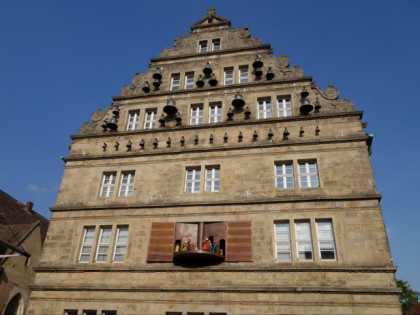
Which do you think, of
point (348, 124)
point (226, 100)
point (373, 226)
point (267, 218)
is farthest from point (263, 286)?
point (226, 100)

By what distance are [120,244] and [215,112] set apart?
8.41 m

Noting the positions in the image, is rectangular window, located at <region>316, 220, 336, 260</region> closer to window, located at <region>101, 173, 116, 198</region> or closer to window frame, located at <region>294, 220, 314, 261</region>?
window frame, located at <region>294, 220, 314, 261</region>

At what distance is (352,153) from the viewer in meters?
15.9

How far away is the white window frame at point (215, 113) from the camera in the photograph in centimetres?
1902

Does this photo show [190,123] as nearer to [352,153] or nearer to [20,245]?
[352,153]

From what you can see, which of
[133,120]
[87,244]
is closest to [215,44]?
[133,120]

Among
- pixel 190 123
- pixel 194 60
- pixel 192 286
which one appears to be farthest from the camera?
pixel 194 60

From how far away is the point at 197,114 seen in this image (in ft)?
64.2

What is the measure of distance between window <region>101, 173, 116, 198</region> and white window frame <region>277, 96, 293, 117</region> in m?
9.33

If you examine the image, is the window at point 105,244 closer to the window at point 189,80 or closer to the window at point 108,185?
the window at point 108,185

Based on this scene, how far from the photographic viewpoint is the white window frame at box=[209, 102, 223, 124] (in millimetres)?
19016

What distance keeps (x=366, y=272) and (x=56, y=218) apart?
14.3 m

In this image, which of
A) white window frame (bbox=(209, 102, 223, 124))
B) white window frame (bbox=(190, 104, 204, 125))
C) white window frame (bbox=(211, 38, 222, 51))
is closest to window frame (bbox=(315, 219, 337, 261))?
white window frame (bbox=(209, 102, 223, 124))

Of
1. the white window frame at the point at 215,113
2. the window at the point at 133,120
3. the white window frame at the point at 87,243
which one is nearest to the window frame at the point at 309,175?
the white window frame at the point at 215,113
